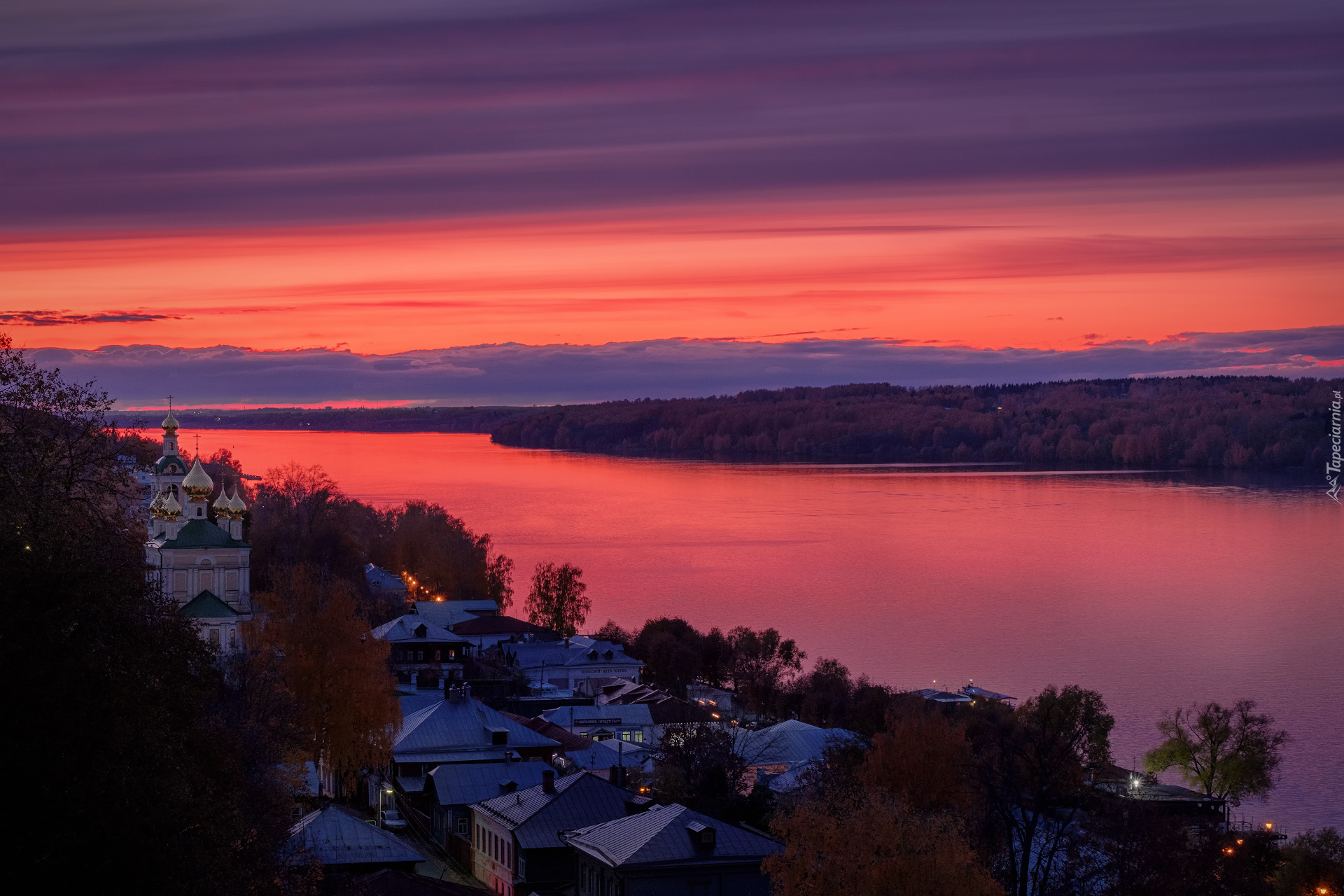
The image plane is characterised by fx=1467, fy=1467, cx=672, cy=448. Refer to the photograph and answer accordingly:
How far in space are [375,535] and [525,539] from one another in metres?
13.3

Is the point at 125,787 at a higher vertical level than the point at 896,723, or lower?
higher

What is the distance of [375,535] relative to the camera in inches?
2291

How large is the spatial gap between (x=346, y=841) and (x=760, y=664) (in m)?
21.6

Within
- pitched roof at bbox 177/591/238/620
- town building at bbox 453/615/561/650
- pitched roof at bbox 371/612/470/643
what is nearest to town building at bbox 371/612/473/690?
pitched roof at bbox 371/612/470/643

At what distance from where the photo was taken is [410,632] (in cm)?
3788

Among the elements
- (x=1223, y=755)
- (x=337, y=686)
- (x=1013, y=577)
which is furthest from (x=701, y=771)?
(x=1013, y=577)

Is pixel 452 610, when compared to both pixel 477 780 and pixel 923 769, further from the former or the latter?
pixel 923 769

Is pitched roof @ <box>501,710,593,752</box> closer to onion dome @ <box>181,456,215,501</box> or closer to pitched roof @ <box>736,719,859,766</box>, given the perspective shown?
pitched roof @ <box>736,719,859,766</box>

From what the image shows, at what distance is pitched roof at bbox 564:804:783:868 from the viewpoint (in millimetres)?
16359

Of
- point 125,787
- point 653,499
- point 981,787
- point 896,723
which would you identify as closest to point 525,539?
point 653,499

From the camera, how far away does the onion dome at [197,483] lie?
32747 mm

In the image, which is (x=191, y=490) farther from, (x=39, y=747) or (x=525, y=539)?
(x=525, y=539)

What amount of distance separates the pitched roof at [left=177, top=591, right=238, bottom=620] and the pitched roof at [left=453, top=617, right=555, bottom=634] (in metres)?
11.2

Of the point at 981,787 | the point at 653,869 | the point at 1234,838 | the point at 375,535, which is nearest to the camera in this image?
the point at 653,869
